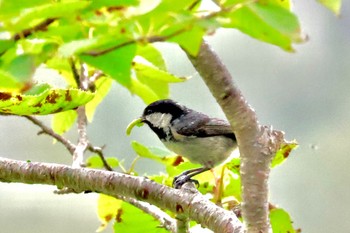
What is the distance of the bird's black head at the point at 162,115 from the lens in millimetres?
1387

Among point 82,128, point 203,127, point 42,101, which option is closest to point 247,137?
point 42,101

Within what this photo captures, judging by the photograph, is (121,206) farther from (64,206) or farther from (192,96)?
(64,206)

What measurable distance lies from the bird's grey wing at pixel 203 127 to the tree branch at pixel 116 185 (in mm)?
614

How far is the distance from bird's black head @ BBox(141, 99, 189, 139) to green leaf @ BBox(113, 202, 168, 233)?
544mm

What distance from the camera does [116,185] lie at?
27.0 inches

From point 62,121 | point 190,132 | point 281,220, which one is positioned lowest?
point 281,220

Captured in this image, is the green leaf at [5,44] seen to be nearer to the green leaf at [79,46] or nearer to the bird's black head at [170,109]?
the green leaf at [79,46]

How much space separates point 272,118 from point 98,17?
7.00 ft

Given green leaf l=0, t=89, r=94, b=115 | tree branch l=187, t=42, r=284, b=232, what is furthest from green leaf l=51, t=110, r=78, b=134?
tree branch l=187, t=42, r=284, b=232

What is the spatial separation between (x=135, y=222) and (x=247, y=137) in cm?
35

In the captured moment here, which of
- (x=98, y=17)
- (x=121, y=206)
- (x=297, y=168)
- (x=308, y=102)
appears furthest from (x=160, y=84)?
(x=308, y=102)

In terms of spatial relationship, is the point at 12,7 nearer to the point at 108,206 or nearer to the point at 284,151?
the point at 284,151

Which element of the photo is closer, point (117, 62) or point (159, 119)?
point (117, 62)

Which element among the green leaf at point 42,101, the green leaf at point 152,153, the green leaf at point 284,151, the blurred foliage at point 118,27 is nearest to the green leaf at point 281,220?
the green leaf at point 284,151
